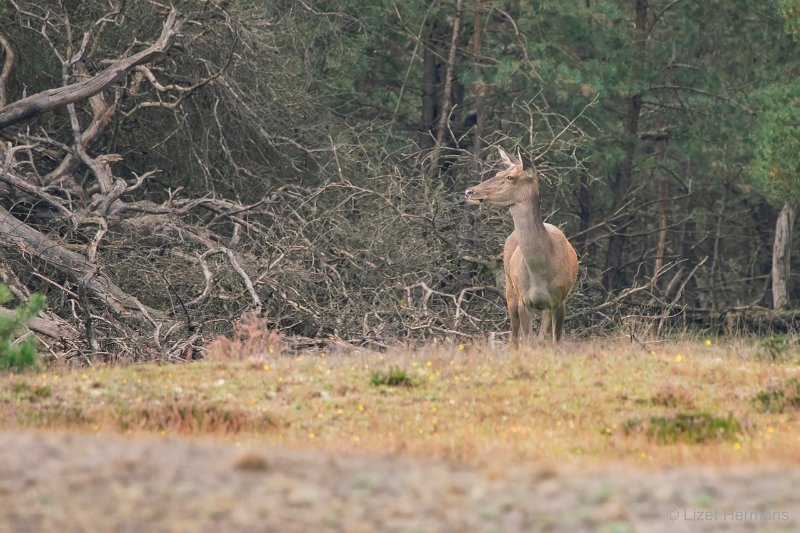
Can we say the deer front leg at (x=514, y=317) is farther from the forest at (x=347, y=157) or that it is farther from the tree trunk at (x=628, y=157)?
the tree trunk at (x=628, y=157)

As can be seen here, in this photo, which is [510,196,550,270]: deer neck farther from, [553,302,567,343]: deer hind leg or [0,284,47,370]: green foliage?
[0,284,47,370]: green foliage

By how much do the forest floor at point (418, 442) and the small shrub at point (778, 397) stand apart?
0.02m

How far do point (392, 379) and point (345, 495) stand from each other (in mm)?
5348

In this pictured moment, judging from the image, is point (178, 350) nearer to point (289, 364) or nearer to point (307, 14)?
point (289, 364)

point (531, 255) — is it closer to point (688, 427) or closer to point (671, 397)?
point (671, 397)

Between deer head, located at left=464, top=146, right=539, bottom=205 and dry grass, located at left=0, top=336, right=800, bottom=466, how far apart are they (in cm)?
206

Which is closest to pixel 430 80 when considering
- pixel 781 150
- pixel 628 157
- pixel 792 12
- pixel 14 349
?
pixel 628 157

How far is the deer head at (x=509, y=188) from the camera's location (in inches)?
575

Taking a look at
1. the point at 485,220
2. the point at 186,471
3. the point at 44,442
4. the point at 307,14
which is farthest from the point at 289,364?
the point at 307,14

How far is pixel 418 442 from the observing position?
9.29 meters

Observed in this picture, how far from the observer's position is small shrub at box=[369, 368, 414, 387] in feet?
38.4

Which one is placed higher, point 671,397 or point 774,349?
point 671,397

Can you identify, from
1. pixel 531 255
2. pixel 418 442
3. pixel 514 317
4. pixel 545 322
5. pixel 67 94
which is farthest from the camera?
pixel 67 94

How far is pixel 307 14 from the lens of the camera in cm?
2503
